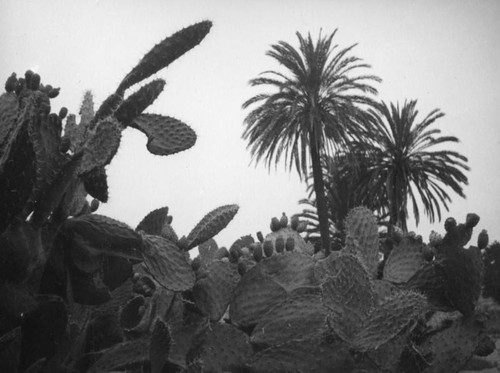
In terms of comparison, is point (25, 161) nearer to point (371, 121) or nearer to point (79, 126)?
point (79, 126)

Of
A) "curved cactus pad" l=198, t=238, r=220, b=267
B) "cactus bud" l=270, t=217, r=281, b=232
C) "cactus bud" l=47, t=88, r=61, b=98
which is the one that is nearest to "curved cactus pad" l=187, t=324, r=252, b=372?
"cactus bud" l=47, t=88, r=61, b=98

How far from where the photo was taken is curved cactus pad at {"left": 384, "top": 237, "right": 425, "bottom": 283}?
1052 millimetres

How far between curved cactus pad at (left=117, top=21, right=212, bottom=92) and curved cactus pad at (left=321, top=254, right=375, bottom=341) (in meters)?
0.45

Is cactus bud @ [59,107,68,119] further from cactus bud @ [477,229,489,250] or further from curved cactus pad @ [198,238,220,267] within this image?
cactus bud @ [477,229,489,250]

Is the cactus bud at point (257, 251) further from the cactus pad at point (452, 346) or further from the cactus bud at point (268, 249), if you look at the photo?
the cactus pad at point (452, 346)

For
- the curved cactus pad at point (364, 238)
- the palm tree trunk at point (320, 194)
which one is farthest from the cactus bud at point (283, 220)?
the palm tree trunk at point (320, 194)

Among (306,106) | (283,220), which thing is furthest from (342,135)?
(283,220)

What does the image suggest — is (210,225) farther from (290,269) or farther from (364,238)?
(364,238)

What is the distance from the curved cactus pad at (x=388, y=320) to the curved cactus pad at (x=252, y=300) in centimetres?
18

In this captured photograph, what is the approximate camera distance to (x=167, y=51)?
0.91 meters

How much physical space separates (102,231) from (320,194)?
16.6 m

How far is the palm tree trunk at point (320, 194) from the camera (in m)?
15.7

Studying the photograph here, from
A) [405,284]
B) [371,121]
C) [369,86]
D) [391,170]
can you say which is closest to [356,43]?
[369,86]

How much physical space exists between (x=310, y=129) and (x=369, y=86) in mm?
2654
